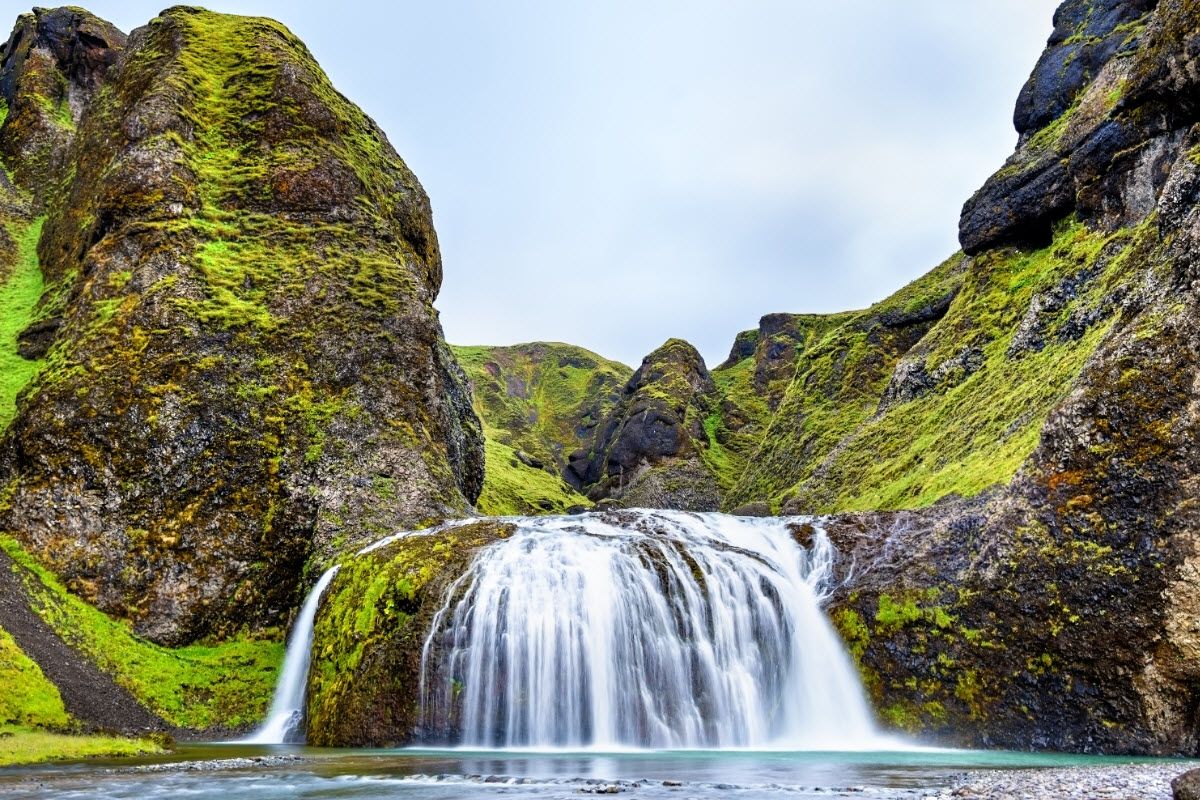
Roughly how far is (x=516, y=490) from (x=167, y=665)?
52.3m

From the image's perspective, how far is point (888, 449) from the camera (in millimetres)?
44312

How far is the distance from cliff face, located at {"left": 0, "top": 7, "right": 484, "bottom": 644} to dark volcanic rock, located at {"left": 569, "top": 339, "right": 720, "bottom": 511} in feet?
182

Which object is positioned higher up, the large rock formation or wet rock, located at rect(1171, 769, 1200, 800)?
the large rock formation

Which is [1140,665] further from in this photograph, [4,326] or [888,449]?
[4,326]

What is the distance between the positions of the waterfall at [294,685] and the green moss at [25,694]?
493 centimetres

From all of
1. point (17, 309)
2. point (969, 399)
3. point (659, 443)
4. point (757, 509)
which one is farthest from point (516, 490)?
point (969, 399)

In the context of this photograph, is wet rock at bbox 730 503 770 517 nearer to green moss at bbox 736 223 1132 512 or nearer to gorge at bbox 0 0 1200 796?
green moss at bbox 736 223 1132 512

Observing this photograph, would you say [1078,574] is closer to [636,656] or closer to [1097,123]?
[636,656]

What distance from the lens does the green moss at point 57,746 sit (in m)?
14.5

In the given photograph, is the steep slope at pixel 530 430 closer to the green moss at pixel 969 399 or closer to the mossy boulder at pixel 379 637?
the green moss at pixel 969 399

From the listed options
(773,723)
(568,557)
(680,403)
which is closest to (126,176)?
(568,557)

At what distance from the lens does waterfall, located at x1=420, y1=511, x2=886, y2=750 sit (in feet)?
62.4

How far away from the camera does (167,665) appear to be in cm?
2375

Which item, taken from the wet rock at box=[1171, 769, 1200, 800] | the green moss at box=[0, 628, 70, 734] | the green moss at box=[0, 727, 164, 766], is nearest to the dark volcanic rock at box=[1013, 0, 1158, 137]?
the wet rock at box=[1171, 769, 1200, 800]
